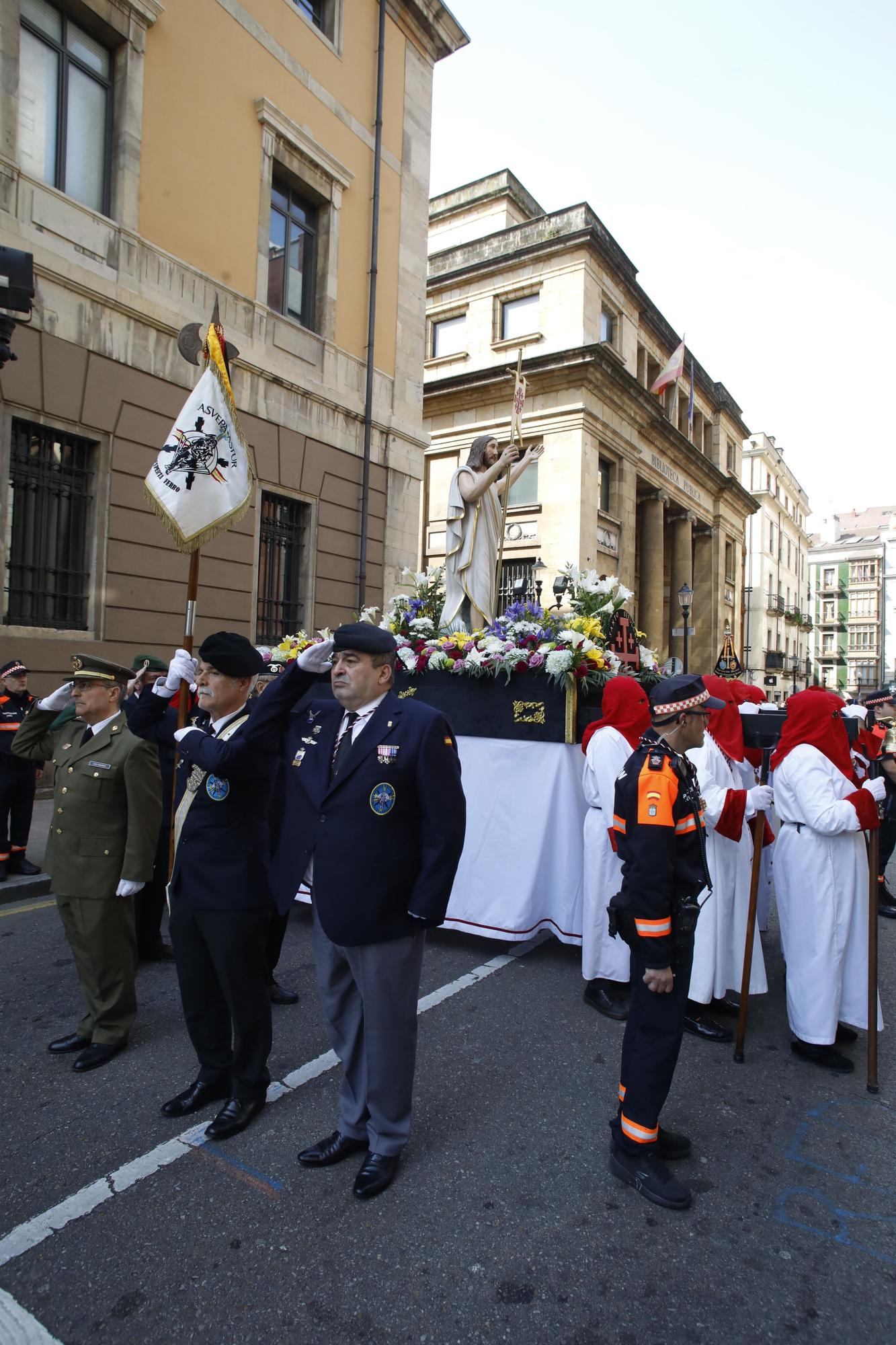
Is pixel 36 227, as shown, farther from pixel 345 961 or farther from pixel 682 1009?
pixel 682 1009

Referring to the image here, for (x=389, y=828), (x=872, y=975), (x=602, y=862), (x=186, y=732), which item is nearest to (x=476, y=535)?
(x=602, y=862)

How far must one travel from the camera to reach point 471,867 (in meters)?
5.84

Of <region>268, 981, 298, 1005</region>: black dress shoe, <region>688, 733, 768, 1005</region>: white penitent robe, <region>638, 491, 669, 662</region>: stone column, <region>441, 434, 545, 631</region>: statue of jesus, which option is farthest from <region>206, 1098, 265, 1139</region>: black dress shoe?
<region>638, 491, 669, 662</region>: stone column

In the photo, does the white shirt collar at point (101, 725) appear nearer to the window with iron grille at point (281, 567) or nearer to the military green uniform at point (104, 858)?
the military green uniform at point (104, 858)

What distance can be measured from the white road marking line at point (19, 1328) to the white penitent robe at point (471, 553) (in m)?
6.09

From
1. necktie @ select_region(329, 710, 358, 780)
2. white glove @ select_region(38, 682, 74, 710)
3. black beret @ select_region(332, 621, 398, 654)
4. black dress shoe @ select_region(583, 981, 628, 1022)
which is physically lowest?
black dress shoe @ select_region(583, 981, 628, 1022)

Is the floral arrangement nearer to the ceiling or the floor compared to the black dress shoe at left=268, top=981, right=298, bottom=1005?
nearer to the ceiling

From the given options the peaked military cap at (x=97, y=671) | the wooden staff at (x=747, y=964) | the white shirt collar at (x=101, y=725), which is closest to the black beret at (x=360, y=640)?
the peaked military cap at (x=97, y=671)

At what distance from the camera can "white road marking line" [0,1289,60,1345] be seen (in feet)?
7.33

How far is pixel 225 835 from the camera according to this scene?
132 inches

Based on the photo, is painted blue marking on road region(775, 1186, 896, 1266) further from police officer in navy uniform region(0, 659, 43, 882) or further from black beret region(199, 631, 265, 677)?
police officer in navy uniform region(0, 659, 43, 882)

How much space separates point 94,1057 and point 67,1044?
0.24 m

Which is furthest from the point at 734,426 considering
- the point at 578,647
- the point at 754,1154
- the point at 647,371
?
the point at 754,1154

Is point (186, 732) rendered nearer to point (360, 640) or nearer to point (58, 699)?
point (360, 640)
